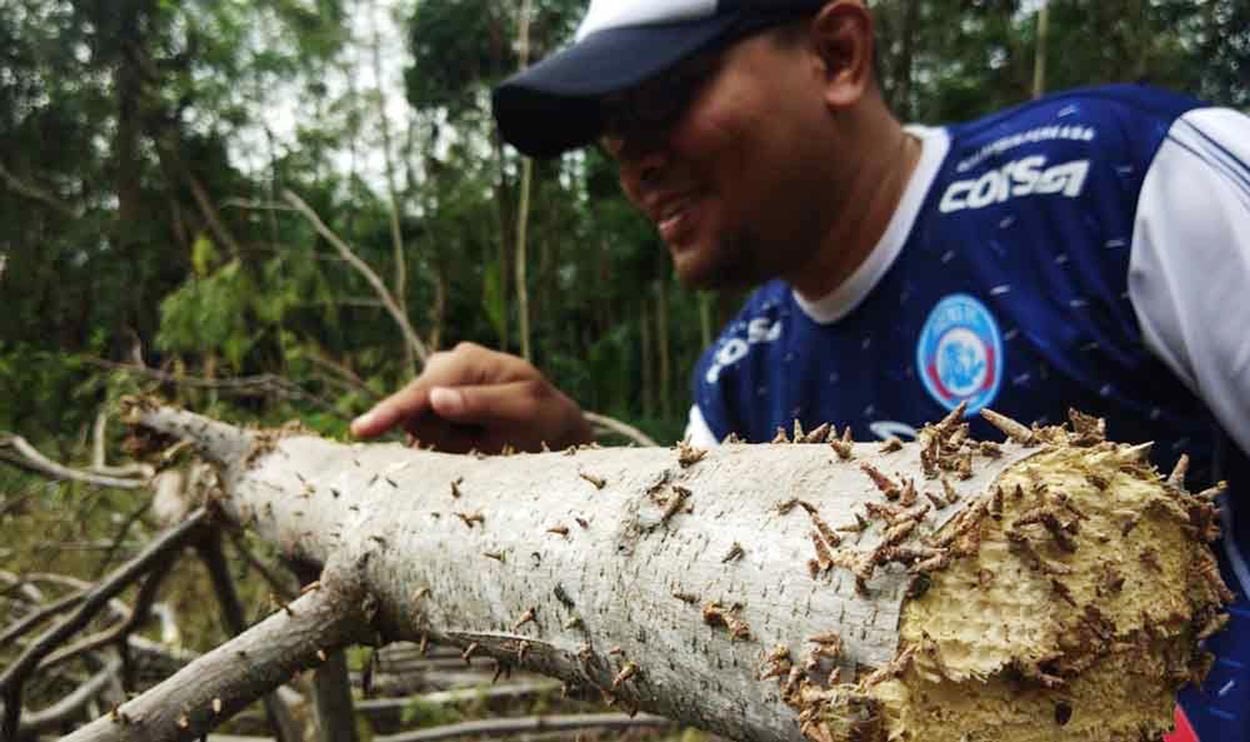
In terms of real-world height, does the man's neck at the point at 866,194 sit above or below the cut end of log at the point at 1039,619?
above

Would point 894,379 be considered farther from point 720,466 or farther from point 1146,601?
point 1146,601

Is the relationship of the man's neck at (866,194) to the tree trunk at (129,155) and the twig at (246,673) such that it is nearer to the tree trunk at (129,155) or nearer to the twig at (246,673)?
the twig at (246,673)

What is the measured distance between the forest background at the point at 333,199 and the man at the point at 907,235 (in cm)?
229

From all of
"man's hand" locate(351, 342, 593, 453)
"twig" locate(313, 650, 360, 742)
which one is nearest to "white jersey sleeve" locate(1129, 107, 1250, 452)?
"man's hand" locate(351, 342, 593, 453)

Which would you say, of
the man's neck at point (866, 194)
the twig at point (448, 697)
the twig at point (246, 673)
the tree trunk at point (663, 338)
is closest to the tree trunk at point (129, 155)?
the tree trunk at point (663, 338)

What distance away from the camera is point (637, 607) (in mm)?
766

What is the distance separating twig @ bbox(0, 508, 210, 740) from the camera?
1437 millimetres

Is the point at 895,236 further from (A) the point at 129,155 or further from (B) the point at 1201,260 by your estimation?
(A) the point at 129,155

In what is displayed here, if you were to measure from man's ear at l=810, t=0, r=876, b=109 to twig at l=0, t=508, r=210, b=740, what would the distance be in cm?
128

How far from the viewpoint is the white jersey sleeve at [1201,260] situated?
3.66 ft

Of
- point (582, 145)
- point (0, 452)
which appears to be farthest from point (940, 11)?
point (0, 452)

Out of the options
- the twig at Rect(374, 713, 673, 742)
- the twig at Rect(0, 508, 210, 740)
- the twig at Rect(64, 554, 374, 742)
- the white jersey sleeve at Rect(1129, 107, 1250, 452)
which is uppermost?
the white jersey sleeve at Rect(1129, 107, 1250, 452)

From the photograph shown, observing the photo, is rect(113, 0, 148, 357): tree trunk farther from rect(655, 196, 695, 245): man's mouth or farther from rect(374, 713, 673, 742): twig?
rect(655, 196, 695, 245): man's mouth

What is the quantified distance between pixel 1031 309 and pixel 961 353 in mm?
124
